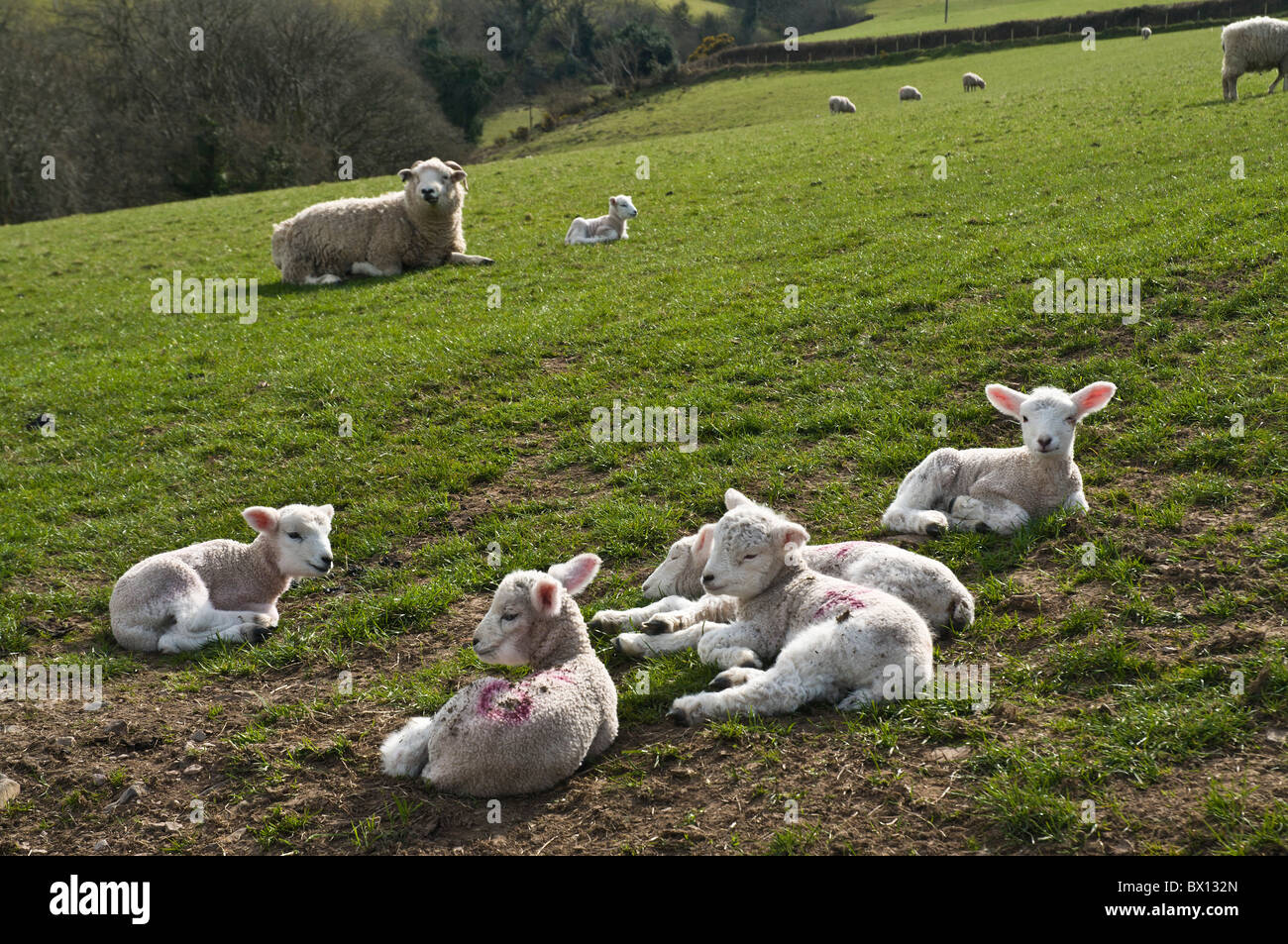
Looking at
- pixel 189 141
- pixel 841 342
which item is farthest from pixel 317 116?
pixel 841 342

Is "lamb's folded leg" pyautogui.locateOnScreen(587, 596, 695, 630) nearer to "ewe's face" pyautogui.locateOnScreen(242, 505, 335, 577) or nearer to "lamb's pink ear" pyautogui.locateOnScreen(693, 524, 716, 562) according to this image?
"lamb's pink ear" pyautogui.locateOnScreen(693, 524, 716, 562)

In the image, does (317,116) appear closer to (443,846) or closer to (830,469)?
(830,469)

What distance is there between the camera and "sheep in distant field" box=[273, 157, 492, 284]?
1683 centimetres

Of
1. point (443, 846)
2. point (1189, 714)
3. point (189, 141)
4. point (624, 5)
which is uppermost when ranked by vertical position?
point (624, 5)

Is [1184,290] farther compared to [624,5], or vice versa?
[624,5]

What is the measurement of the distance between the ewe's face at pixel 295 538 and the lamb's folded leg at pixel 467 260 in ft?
34.3

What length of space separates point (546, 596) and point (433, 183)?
12814 mm

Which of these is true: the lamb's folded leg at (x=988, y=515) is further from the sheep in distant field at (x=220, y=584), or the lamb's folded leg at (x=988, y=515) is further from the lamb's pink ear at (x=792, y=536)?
the sheep in distant field at (x=220, y=584)

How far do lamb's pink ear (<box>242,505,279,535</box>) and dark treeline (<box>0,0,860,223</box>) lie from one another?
2823cm

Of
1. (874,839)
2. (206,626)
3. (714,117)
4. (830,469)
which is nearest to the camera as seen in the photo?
(874,839)

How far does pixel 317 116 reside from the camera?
47.4 m

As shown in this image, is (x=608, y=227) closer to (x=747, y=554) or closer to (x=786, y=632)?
(x=747, y=554)

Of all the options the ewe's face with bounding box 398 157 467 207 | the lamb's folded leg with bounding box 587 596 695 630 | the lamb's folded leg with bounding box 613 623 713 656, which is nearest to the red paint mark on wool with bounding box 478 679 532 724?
the lamb's folded leg with bounding box 613 623 713 656

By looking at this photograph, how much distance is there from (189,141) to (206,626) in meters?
41.1
